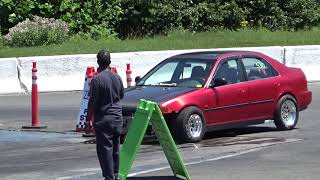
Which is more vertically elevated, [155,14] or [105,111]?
[155,14]

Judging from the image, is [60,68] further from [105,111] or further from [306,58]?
[105,111]

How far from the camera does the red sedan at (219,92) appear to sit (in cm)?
1259

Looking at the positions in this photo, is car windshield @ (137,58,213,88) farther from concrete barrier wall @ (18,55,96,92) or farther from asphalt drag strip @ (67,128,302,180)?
concrete barrier wall @ (18,55,96,92)

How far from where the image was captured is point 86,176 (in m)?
10.0

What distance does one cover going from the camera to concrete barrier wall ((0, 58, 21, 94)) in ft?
66.2

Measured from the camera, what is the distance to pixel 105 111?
354 inches

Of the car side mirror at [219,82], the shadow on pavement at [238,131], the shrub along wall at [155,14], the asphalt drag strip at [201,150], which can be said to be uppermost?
the shrub along wall at [155,14]

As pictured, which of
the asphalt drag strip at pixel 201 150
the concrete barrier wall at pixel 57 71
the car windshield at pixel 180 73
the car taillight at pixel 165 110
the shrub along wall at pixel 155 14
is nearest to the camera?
the asphalt drag strip at pixel 201 150

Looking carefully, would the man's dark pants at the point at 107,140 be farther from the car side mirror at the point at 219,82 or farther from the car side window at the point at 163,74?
the car side window at the point at 163,74

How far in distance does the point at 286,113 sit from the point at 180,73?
2.11m

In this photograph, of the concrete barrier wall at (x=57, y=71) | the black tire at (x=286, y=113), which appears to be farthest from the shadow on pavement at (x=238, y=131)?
the concrete barrier wall at (x=57, y=71)

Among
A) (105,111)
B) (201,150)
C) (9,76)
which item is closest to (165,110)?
(201,150)

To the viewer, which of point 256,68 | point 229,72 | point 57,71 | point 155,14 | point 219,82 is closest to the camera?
point 219,82

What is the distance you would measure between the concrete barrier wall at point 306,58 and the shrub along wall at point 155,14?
6.49m
